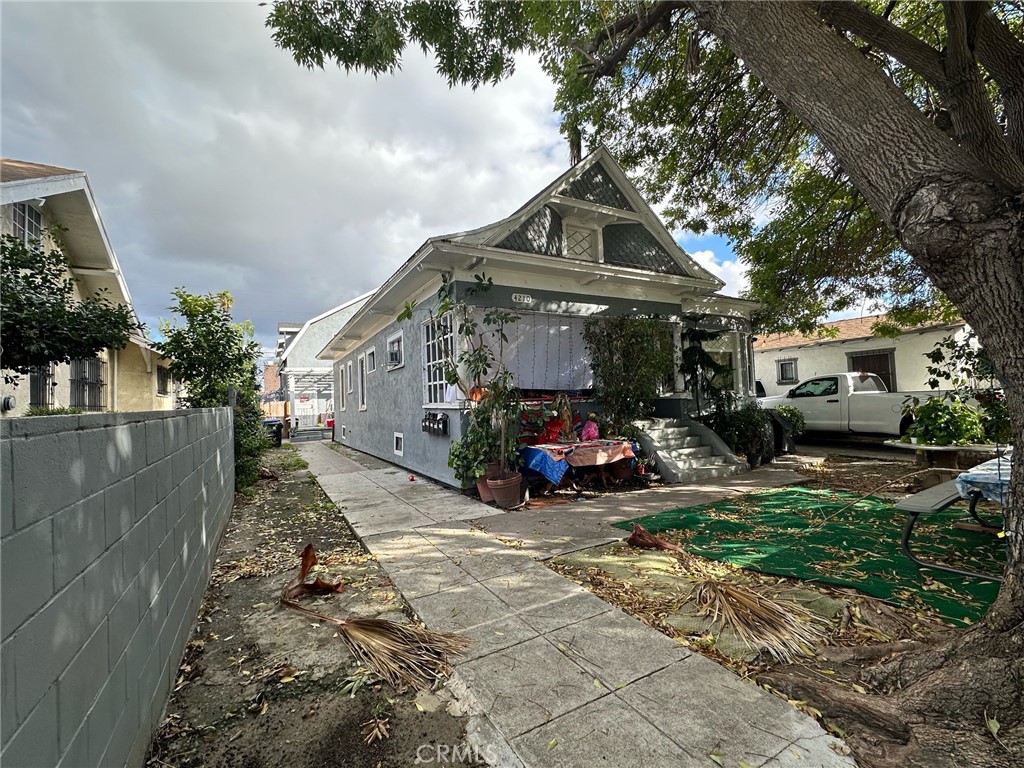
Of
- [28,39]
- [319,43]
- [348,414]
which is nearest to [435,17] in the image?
[319,43]

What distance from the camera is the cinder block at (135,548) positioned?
1.80 m

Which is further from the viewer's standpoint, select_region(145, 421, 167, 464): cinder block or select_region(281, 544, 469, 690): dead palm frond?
select_region(281, 544, 469, 690): dead palm frond

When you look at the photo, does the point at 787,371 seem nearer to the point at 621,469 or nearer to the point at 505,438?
the point at 621,469

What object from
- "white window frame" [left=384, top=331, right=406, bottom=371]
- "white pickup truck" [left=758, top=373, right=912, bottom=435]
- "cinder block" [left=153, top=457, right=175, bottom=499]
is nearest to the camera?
"cinder block" [left=153, top=457, right=175, bottom=499]

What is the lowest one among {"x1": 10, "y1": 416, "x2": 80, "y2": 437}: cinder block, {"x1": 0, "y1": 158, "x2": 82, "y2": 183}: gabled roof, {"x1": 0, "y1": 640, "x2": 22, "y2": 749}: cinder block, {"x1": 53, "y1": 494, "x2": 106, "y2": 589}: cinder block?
{"x1": 0, "y1": 640, "x2": 22, "y2": 749}: cinder block

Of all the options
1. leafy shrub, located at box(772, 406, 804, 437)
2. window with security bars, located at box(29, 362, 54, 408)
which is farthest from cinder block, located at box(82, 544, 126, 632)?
leafy shrub, located at box(772, 406, 804, 437)

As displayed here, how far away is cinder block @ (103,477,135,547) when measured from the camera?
64.4 inches

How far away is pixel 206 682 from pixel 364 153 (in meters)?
11.0

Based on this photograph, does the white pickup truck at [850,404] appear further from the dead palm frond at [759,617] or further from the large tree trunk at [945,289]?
the large tree trunk at [945,289]

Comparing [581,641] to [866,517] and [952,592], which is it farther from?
[866,517]

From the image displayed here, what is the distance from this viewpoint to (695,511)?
5551 millimetres

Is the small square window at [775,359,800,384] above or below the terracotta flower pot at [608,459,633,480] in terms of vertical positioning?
above

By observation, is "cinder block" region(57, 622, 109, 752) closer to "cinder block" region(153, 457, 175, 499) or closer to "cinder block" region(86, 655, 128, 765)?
"cinder block" region(86, 655, 128, 765)

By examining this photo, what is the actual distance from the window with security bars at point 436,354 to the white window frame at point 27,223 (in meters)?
6.06
